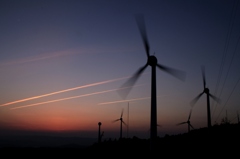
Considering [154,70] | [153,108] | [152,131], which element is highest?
[154,70]

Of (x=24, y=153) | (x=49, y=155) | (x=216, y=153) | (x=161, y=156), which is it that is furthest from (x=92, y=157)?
(x=216, y=153)

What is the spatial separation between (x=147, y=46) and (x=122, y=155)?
4741 centimetres

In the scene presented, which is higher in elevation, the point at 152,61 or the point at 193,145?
the point at 152,61

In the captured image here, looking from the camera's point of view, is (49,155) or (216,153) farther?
(49,155)

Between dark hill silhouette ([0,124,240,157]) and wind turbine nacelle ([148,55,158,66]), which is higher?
wind turbine nacelle ([148,55,158,66])

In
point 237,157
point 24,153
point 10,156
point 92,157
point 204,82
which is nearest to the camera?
point 237,157

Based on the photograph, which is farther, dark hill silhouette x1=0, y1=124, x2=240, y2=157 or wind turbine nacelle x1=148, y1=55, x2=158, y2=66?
dark hill silhouette x1=0, y1=124, x2=240, y2=157

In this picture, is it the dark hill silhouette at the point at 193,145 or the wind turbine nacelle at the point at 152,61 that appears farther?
the dark hill silhouette at the point at 193,145

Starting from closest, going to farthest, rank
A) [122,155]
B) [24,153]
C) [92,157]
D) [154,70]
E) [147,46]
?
[154,70] < [147,46] < [122,155] < [92,157] < [24,153]

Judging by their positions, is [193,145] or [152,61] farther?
[193,145]

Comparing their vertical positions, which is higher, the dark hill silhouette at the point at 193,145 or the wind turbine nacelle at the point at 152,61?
the wind turbine nacelle at the point at 152,61

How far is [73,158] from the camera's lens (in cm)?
8825

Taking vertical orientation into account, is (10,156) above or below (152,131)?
below

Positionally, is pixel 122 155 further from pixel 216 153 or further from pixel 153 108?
pixel 153 108
